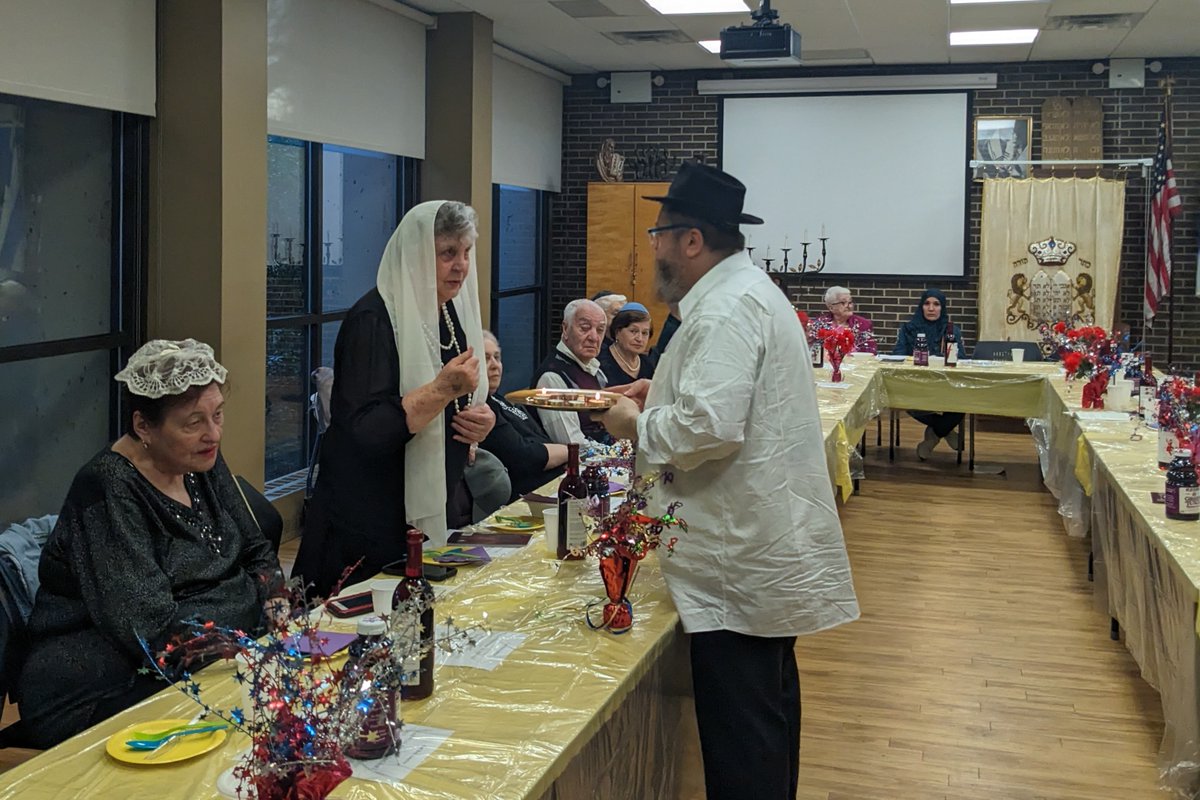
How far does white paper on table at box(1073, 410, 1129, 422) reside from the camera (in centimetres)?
584

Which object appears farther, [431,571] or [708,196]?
[431,571]

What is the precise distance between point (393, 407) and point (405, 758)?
1202 millimetres

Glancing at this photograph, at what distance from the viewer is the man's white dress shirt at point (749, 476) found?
7.62 ft

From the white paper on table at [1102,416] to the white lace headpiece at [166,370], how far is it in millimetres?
4610

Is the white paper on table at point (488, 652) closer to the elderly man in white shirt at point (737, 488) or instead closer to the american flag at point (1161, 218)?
the elderly man in white shirt at point (737, 488)

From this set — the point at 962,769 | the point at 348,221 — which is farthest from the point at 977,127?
the point at 962,769

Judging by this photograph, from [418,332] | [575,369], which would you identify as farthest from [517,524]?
[575,369]

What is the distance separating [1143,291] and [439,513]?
339 inches

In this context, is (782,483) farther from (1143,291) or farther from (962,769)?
(1143,291)

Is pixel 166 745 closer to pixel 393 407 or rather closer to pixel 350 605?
pixel 350 605

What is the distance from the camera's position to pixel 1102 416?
5.92 metres

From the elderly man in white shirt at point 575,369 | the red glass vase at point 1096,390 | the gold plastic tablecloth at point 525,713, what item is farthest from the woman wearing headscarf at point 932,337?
the gold plastic tablecloth at point 525,713

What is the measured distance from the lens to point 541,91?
10.4 m

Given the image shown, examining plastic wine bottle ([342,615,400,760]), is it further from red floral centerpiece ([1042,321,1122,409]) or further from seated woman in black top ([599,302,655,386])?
red floral centerpiece ([1042,321,1122,409])
